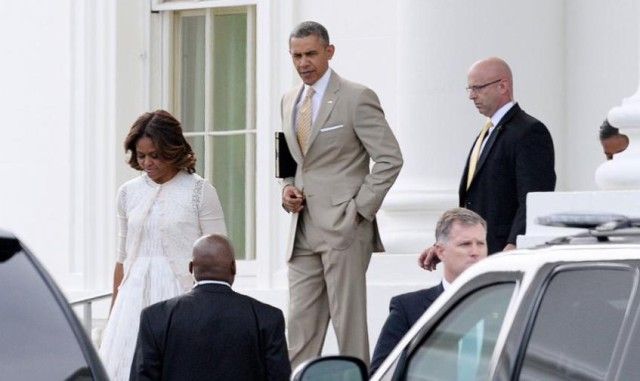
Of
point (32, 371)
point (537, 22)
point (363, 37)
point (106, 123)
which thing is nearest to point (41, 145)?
point (106, 123)

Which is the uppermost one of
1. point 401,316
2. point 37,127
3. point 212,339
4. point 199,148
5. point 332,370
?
point 37,127

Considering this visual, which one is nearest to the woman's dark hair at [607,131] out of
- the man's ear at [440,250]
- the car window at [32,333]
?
the man's ear at [440,250]

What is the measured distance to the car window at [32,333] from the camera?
479 centimetres

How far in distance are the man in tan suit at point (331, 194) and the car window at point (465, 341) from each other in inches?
178

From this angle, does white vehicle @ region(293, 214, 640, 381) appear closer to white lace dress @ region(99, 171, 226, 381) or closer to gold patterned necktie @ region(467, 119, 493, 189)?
gold patterned necktie @ region(467, 119, 493, 189)

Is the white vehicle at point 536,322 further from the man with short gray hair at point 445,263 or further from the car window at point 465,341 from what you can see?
the man with short gray hair at point 445,263

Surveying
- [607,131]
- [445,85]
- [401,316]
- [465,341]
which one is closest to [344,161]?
[607,131]

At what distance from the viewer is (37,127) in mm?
14008

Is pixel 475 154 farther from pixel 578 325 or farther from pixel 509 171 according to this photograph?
pixel 578 325

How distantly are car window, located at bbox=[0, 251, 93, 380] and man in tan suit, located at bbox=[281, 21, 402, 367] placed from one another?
5.16m

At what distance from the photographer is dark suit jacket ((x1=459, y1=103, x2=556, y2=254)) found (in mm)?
9039

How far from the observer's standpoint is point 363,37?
41.8 ft

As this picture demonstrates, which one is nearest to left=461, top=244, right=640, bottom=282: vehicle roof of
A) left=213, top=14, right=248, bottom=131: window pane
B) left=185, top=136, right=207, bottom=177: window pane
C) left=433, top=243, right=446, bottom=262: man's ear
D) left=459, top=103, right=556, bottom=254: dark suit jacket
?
left=433, top=243, right=446, bottom=262: man's ear

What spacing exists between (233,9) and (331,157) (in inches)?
146
